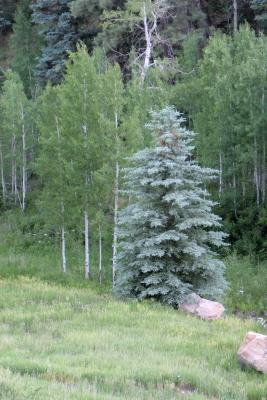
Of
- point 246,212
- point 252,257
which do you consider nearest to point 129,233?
point 252,257

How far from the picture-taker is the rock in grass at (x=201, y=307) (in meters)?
11.9

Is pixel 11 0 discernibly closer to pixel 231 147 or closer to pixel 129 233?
pixel 231 147

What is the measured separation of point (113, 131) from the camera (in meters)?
19.2

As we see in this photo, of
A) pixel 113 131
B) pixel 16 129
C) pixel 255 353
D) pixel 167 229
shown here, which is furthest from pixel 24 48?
pixel 255 353

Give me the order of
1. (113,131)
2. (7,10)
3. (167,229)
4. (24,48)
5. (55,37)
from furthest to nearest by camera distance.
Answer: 1. (7,10)
2. (24,48)
3. (55,37)
4. (113,131)
5. (167,229)

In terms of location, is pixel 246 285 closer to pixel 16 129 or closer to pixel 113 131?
pixel 113 131

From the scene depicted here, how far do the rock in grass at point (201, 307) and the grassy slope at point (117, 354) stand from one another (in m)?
0.52

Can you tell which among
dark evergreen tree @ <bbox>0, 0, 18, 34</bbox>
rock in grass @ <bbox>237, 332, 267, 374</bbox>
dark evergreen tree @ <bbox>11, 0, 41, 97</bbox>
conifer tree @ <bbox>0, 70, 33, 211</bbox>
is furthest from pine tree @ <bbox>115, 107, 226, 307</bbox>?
dark evergreen tree @ <bbox>0, 0, 18, 34</bbox>

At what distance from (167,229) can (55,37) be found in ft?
85.9

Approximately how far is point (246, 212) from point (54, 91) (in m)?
9.91

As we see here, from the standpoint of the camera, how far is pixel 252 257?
22.4 metres

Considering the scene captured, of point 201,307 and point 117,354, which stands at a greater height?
point 117,354

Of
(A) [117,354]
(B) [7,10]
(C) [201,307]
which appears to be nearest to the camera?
(A) [117,354]

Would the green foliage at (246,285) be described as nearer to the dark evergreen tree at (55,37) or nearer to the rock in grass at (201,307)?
the rock in grass at (201,307)
